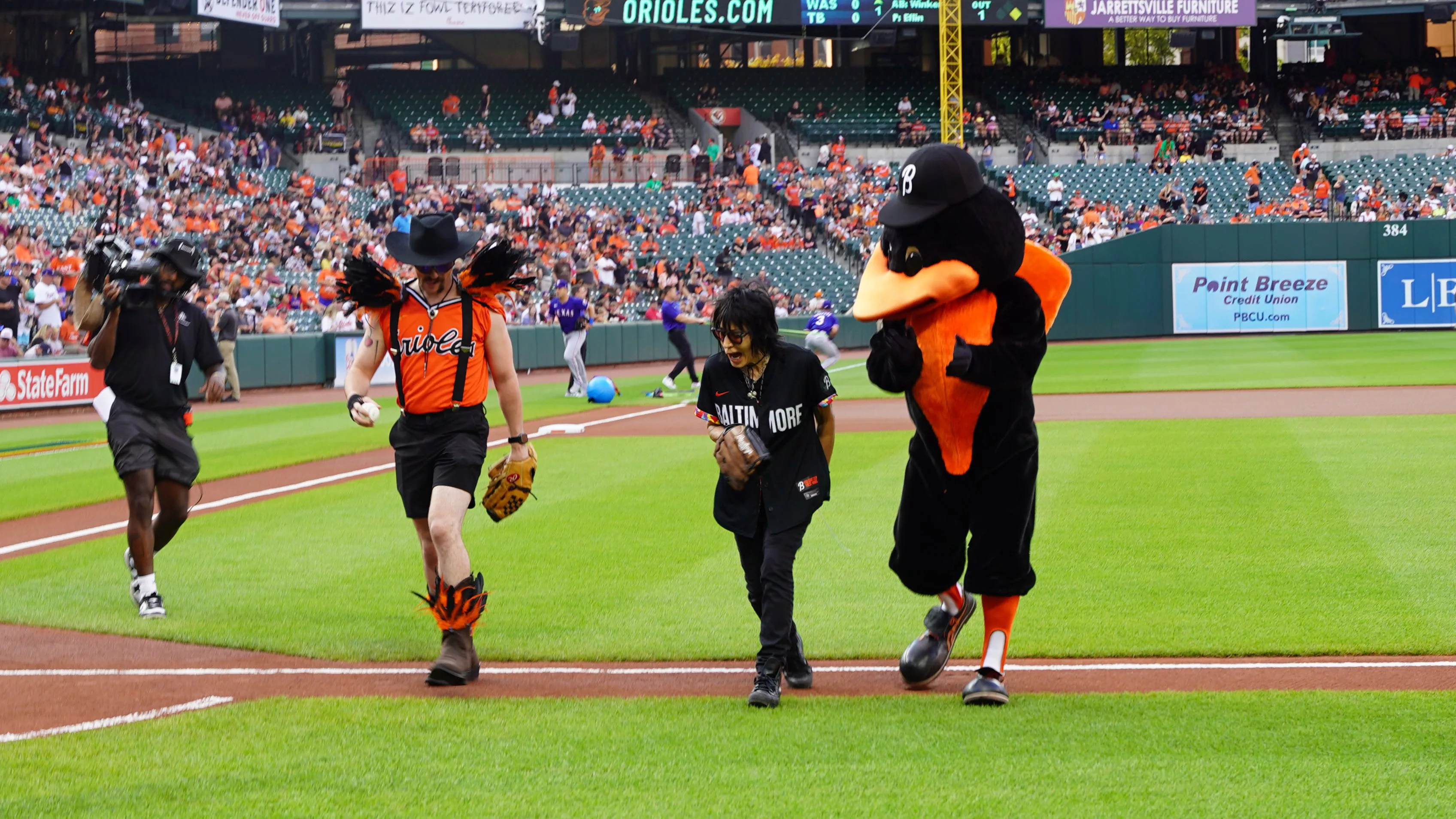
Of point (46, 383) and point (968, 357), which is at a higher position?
point (968, 357)

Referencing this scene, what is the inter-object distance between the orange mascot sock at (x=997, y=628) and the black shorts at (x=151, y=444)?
4.55 m

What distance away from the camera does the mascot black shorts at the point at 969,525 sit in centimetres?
561

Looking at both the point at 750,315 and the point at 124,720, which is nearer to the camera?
the point at 124,720

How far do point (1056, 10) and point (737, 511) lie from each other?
45.2 m

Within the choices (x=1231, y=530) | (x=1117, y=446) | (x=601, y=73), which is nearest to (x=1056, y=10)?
(x=601, y=73)

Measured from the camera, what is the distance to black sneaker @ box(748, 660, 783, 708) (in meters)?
5.50

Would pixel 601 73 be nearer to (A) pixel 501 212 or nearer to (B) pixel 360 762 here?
(A) pixel 501 212

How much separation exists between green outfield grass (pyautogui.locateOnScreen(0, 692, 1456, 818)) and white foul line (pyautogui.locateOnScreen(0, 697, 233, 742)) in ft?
0.38

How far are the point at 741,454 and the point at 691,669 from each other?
1.15m

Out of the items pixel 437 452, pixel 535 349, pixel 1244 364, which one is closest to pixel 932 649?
pixel 437 452

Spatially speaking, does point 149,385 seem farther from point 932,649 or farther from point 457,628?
point 932,649

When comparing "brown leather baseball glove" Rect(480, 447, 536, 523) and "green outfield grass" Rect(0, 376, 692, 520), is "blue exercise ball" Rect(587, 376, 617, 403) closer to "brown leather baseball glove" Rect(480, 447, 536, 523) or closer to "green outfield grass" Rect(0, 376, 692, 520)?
"green outfield grass" Rect(0, 376, 692, 520)

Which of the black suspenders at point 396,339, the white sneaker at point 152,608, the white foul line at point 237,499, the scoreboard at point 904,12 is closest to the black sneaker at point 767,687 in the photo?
the black suspenders at point 396,339

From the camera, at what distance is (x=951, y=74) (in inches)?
1992
